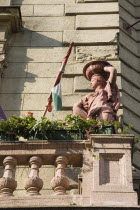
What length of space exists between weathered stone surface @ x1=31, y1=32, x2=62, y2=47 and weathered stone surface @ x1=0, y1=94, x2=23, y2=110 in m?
1.94

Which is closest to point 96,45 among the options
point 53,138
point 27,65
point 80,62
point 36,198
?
point 80,62

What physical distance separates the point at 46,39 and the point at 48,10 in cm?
132

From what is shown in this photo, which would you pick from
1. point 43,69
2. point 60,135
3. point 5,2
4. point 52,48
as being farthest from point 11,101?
point 5,2

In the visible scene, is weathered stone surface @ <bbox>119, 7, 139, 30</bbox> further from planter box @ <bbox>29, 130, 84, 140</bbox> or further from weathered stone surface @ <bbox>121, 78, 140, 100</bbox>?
planter box @ <bbox>29, 130, 84, 140</bbox>

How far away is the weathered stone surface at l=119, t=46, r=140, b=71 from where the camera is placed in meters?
14.0

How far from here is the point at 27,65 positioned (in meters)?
13.7

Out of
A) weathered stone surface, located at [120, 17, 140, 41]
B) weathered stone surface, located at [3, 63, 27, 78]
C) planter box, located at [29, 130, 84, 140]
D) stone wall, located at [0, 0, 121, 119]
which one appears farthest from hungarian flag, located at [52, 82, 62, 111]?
weathered stone surface, located at [120, 17, 140, 41]

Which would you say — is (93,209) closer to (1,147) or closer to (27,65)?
(1,147)

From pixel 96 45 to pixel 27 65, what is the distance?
1.93 m

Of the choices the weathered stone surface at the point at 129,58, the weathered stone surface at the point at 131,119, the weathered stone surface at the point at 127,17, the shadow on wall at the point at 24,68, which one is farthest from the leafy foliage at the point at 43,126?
the weathered stone surface at the point at 127,17

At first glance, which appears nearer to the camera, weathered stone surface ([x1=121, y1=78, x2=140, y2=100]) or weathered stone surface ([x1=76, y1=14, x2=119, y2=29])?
weathered stone surface ([x1=121, y1=78, x2=140, y2=100])

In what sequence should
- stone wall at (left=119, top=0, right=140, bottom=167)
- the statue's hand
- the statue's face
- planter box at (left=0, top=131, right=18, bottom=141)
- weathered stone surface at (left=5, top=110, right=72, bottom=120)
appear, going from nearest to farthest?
planter box at (left=0, top=131, right=18, bottom=141) < the statue's hand < the statue's face < weathered stone surface at (left=5, top=110, right=72, bottom=120) < stone wall at (left=119, top=0, right=140, bottom=167)

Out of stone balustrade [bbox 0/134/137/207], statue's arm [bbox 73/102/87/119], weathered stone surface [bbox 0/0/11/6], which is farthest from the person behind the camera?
weathered stone surface [bbox 0/0/11/6]

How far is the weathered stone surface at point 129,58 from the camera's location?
14.0 m
